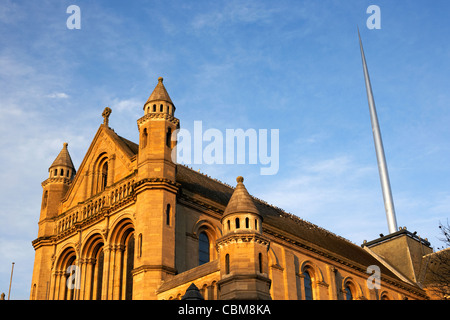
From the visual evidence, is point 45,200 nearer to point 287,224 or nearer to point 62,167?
point 62,167

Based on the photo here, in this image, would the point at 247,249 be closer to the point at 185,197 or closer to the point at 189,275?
the point at 189,275

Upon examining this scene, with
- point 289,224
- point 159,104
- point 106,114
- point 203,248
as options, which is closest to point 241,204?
point 203,248

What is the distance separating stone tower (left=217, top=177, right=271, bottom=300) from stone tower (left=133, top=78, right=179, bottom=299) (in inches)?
219

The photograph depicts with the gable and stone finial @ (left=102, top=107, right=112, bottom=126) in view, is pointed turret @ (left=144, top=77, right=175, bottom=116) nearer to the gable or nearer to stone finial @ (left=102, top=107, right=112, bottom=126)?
the gable

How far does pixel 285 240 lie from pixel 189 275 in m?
14.8

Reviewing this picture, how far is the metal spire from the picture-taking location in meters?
105

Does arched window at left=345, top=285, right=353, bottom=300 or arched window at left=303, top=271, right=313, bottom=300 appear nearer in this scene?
arched window at left=303, top=271, right=313, bottom=300

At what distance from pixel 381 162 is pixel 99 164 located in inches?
3123

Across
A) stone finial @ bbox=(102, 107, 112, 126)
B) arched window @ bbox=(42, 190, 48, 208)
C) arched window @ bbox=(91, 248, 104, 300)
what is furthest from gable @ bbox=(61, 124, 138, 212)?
arched window @ bbox=(91, 248, 104, 300)

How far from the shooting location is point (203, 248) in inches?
1698

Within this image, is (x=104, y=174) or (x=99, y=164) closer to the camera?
(x=104, y=174)

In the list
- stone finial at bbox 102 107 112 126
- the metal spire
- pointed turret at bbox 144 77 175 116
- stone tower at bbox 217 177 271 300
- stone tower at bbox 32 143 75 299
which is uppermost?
the metal spire

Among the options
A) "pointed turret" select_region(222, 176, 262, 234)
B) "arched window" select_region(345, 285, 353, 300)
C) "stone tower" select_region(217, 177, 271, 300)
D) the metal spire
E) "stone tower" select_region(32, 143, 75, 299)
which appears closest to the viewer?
"stone tower" select_region(217, 177, 271, 300)

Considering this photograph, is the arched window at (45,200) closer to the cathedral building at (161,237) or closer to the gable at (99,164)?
the cathedral building at (161,237)
